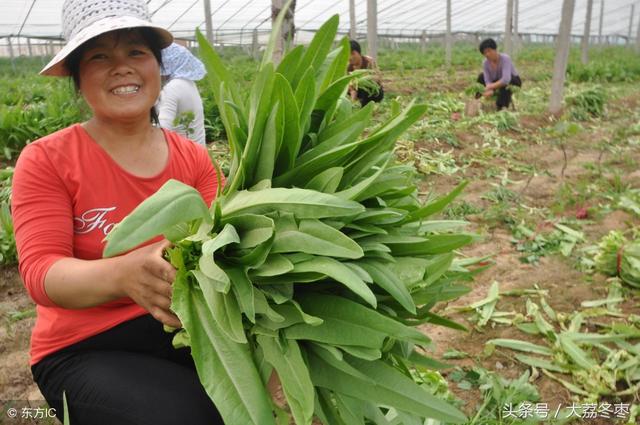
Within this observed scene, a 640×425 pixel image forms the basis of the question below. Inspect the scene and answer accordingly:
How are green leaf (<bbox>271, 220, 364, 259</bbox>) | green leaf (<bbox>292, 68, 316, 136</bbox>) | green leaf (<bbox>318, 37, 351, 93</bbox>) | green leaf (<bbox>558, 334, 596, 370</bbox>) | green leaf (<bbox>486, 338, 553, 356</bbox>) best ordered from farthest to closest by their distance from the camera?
1. green leaf (<bbox>486, 338, 553, 356</bbox>)
2. green leaf (<bbox>558, 334, 596, 370</bbox>)
3. green leaf (<bbox>318, 37, 351, 93</bbox>)
4. green leaf (<bbox>292, 68, 316, 136</bbox>)
5. green leaf (<bbox>271, 220, 364, 259</bbox>)

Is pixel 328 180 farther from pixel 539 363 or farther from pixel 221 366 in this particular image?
pixel 539 363

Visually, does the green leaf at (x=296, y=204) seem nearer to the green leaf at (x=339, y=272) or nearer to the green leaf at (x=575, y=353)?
the green leaf at (x=339, y=272)

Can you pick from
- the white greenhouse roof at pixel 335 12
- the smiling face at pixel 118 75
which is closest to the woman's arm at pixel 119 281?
the smiling face at pixel 118 75

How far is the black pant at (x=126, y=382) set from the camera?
1316 millimetres

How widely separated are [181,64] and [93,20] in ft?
7.39

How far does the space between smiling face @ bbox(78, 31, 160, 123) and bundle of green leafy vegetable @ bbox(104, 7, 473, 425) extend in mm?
318

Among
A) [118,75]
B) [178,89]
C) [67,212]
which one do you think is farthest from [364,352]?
[178,89]

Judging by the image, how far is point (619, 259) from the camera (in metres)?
3.27

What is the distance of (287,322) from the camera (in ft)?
3.76

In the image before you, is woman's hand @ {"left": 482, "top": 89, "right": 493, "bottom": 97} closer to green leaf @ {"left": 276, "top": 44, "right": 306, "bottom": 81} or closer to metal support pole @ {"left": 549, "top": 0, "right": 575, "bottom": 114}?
metal support pole @ {"left": 549, "top": 0, "right": 575, "bottom": 114}

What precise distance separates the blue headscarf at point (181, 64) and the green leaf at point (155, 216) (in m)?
2.77

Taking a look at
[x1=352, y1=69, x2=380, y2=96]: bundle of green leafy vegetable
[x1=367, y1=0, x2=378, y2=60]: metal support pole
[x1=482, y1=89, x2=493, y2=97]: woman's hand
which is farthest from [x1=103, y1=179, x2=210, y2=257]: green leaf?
[x1=367, y1=0, x2=378, y2=60]: metal support pole

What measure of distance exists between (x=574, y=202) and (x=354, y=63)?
2.56 m

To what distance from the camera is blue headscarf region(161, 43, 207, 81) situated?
3627 mm
